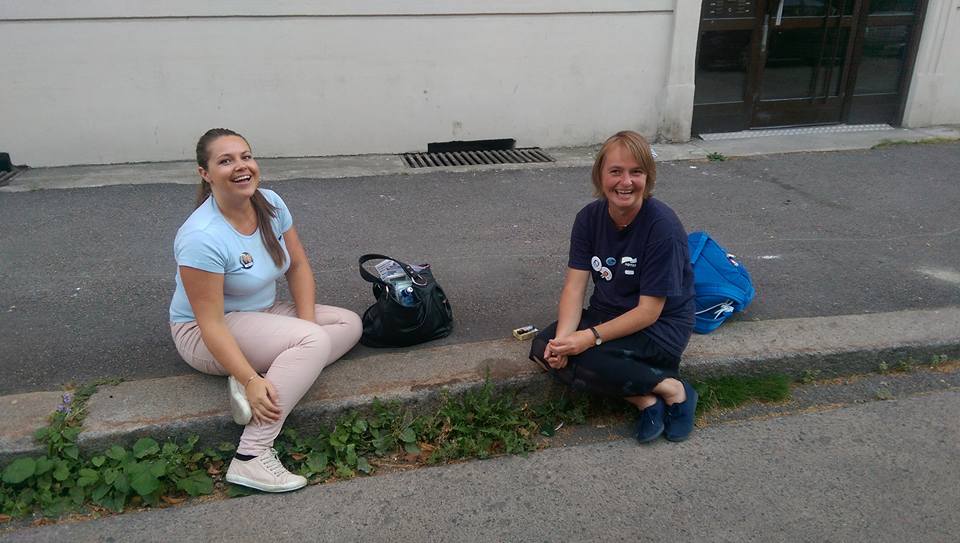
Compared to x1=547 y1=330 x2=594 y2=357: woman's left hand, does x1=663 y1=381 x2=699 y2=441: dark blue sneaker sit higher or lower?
lower

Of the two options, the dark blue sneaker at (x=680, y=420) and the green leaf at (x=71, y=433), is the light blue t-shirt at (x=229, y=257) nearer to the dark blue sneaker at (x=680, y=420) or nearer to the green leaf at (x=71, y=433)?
the green leaf at (x=71, y=433)

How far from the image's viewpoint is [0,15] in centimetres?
628

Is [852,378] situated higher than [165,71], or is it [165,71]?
[165,71]

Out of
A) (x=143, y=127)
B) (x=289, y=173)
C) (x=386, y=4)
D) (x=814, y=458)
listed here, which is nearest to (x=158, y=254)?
(x=289, y=173)

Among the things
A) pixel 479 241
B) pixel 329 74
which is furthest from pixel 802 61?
pixel 329 74

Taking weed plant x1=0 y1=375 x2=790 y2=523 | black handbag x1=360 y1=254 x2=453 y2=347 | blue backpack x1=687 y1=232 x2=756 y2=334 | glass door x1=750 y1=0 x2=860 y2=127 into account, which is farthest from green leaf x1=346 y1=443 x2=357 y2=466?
glass door x1=750 y1=0 x2=860 y2=127

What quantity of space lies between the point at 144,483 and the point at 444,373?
4.22ft

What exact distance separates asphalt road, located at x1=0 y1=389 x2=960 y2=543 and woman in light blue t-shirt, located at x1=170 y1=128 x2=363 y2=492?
23 cm

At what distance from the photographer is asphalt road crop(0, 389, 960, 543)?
261 cm

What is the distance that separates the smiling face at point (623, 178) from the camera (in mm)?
2941

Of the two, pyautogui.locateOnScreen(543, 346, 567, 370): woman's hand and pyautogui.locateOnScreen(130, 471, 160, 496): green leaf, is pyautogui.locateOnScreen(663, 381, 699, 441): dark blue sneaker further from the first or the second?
pyautogui.locateOnScreen(130, 471, 160, 496): green leaf

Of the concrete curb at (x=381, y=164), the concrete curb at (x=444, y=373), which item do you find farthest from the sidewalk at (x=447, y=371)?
the concrete curb at (x=381, y=164)

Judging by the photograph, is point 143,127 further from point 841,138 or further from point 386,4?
point 841,138

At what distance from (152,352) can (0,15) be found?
4.49 m
